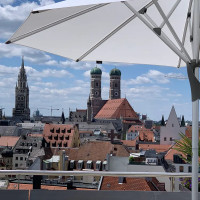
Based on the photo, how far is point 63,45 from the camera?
3.95m

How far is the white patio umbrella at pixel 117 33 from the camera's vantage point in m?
2.79

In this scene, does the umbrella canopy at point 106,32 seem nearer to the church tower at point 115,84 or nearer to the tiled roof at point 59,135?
the tiled roof at point 59,135

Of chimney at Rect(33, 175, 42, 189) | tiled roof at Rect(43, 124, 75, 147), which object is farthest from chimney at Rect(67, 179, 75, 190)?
Answer: tiled roof at Rect(43, 124, 75, 147)

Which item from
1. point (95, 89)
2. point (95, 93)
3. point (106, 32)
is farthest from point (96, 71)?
point (106, 32)

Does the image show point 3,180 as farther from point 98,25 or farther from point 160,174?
point 98,25

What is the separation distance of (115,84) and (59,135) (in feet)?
192

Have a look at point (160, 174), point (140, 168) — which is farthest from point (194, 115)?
point (140, 168)

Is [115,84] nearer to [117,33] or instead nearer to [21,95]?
[21,95]

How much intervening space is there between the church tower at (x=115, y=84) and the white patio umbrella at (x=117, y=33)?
11003 cm

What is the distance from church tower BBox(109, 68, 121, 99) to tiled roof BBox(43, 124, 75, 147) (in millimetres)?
56113

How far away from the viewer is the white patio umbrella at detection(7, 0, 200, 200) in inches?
110

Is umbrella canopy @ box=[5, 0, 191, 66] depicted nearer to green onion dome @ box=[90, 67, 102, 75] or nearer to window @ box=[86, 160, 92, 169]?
window @ box=[86, 160, 92, 169]

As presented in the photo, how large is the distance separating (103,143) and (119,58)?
4156 cm

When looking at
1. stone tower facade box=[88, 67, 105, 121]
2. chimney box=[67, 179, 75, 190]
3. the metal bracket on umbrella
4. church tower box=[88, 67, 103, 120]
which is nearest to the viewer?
the metal bracket on umbrella
